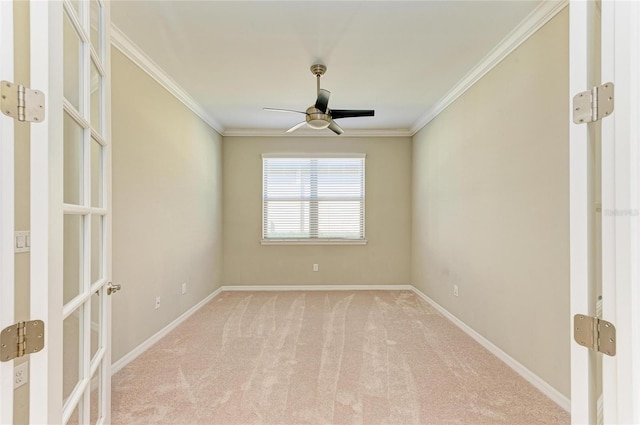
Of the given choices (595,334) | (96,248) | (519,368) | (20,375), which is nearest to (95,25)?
(96,248)

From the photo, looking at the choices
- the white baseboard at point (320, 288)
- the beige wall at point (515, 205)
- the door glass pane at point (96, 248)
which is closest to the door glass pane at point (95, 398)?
the door glass pane at point (96, 248)

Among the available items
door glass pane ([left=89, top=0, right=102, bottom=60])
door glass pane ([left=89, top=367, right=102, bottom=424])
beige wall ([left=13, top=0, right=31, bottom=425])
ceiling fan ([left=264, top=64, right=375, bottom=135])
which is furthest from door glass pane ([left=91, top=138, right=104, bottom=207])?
ceiling fan ([left=264, top=64, right=375, bottom=135])

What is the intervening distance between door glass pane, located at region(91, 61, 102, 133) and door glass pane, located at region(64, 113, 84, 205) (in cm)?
17

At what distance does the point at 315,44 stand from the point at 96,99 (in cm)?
168

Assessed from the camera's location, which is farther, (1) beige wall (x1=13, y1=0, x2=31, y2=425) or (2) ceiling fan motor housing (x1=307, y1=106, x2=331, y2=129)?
(2) ceiling fan motor housing (x1=307, y1=106, x2=331, y2=129)

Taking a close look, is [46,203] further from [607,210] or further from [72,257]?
[607,210]

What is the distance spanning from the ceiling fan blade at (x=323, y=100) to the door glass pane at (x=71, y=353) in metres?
2.30

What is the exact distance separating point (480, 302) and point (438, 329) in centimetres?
58

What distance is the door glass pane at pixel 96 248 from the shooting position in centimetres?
123

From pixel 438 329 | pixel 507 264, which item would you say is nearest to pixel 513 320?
pixel 507 264

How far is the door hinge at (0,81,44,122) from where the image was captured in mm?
726

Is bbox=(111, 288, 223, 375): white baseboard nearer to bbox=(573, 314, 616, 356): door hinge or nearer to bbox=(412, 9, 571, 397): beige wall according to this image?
bbox=(573, 314, 616, 356): door hinge

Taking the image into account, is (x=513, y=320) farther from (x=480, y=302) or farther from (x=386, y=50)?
(x=386, y=50)

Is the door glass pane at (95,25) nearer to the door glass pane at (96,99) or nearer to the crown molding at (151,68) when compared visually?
the door glass pane at (96,99)
